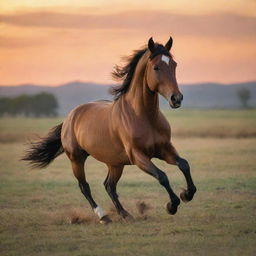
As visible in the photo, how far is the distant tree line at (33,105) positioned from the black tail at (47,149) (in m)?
102

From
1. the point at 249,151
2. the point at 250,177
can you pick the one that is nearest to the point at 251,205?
the point at 250,177

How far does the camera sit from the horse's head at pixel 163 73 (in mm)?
8188

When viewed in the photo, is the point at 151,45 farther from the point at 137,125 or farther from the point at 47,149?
the point at 47,149

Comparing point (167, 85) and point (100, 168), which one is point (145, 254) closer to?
point (167, 85)

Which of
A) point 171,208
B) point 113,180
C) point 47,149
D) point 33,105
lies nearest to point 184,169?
point 171,208

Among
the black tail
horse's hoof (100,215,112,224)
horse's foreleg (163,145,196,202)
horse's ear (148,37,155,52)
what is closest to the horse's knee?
horse's foreleg (163,145,196,202)

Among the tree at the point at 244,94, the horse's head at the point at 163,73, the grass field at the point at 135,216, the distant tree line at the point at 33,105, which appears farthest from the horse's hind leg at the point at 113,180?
the tree at the point at 244,94

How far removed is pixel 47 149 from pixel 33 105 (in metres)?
103

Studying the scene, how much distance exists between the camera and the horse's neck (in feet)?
29.1

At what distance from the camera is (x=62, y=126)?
11344 mm

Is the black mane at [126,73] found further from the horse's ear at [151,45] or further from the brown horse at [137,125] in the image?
the horse's ear at [151,45]

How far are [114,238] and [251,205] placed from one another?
3.37 meters

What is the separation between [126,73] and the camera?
9461mm

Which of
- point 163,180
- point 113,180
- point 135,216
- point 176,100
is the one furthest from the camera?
point 113,180
